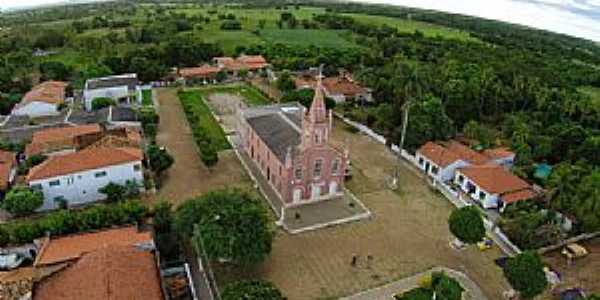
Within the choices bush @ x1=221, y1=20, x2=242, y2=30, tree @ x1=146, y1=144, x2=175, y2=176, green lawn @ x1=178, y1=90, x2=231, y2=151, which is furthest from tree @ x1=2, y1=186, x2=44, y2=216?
bush @ x1=221, y1=20, x2=242, y2=30

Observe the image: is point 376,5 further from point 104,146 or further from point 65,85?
point 104,146

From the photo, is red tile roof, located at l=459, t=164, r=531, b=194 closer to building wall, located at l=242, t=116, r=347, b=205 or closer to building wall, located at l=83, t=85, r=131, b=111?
building wall, located at l=242, t=116, r=347, b=205

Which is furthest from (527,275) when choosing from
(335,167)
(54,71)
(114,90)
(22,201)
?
(54,71)

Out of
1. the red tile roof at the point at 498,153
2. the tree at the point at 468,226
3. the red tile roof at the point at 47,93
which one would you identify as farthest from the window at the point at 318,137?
the red tile roof at the point at 47,93

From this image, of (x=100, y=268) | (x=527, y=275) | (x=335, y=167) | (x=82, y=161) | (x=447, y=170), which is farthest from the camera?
(x=447, y=170)

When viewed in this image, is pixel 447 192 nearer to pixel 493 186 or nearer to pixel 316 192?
pixel 493 186
